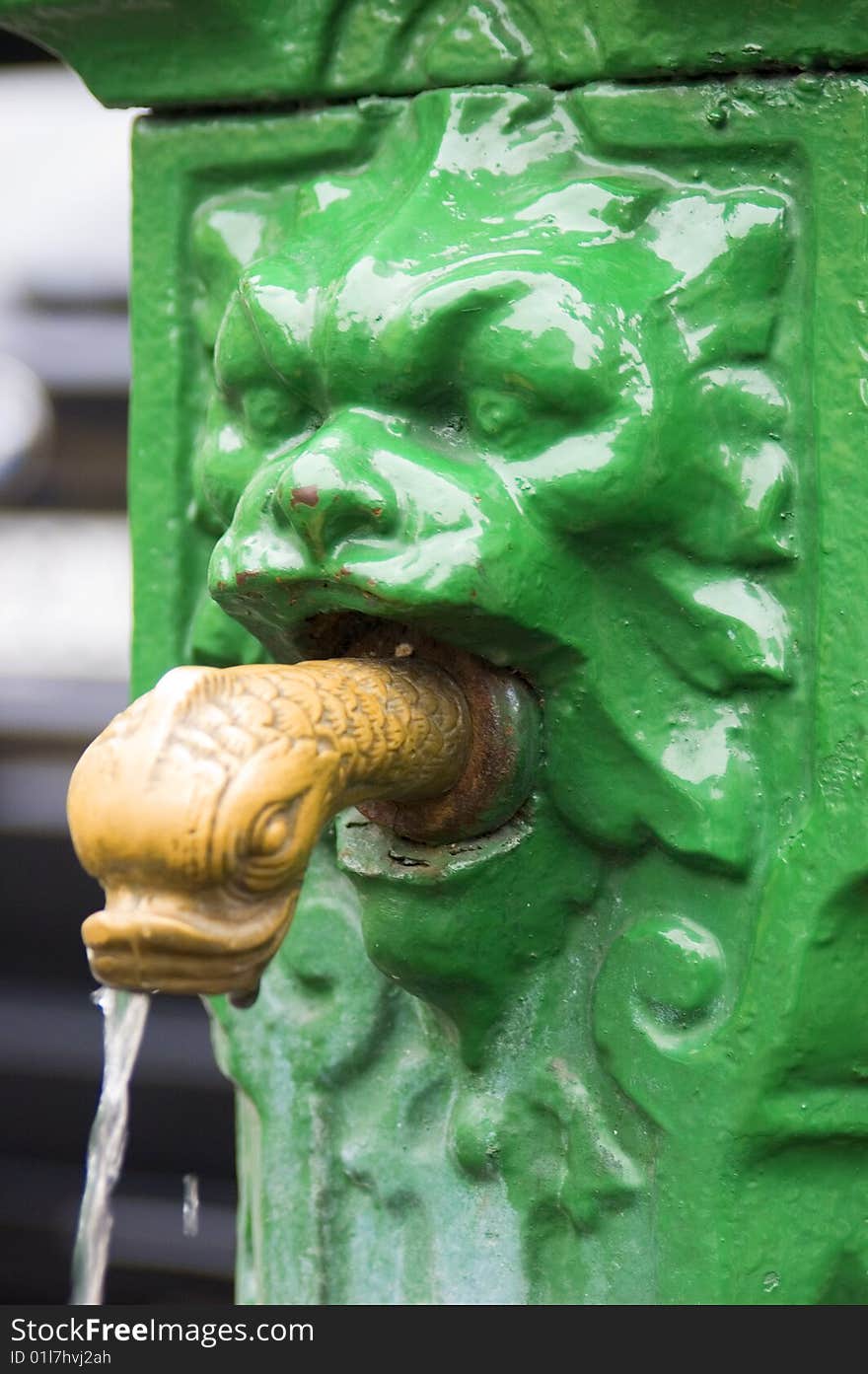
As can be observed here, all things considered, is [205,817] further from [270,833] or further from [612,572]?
[612,572]

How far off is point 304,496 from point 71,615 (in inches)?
32.7

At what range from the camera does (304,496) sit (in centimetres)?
71

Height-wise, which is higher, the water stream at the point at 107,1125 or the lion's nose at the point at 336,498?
the lion's nose at the point at 336,498

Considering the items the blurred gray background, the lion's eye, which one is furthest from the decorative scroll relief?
the blurred gray background

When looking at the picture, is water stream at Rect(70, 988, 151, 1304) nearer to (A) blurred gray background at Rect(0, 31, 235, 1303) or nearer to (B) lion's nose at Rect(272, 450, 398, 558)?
(B) lion's nose at Rect(272, 450, 398, 558)

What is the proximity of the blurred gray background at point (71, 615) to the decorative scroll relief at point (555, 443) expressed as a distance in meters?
0.75

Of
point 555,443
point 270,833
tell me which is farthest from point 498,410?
point 270,833

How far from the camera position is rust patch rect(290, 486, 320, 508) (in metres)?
0.71

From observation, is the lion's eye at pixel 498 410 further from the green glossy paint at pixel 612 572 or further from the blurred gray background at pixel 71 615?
the blurred gray background at pixel 71 615

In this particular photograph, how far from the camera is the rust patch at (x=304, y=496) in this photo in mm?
710

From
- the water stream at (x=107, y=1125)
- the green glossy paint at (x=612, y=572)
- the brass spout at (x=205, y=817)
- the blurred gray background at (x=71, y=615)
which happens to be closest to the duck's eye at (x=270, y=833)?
the brass spout at (x=205, y=817)

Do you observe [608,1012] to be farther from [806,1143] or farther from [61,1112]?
[61,1112]

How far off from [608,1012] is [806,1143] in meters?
0.10

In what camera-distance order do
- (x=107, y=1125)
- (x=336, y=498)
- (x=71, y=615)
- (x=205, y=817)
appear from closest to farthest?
(x=205, y=817)
(x=336, y=498)
(x=107, y=1125)
(x=71, y=615)
